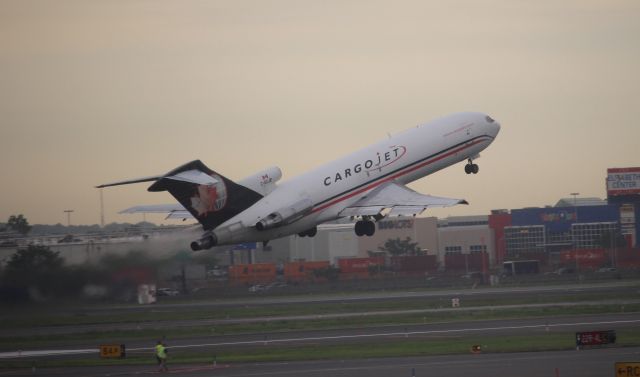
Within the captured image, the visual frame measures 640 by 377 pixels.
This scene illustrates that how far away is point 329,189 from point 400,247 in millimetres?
120471

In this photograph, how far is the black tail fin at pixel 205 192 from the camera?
230ft

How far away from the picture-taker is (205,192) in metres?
71.1

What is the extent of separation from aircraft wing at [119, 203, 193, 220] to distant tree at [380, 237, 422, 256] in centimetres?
11593

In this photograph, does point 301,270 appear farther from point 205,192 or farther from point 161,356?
point 161,356

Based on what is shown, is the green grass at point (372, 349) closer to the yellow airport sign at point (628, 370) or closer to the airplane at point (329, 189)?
Result: the airplane at point (329, 189)

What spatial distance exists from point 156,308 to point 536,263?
208 feet

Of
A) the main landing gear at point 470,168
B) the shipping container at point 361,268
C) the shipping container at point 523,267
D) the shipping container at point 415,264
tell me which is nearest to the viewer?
the main landing gear at point 470,168

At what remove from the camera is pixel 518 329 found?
A: 266ft

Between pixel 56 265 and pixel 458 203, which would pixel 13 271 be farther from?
pixel 458 203

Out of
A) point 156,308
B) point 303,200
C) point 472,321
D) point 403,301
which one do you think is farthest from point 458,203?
point 156,308

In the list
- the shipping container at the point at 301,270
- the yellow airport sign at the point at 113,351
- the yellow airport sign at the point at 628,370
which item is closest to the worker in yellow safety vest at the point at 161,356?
the yellow airport sign at the point at 113,351

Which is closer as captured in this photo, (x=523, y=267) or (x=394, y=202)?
(x=394, y=202)

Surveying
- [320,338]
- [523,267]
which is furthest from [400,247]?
[320,338]

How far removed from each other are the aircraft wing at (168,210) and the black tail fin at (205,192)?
6.25 metres
